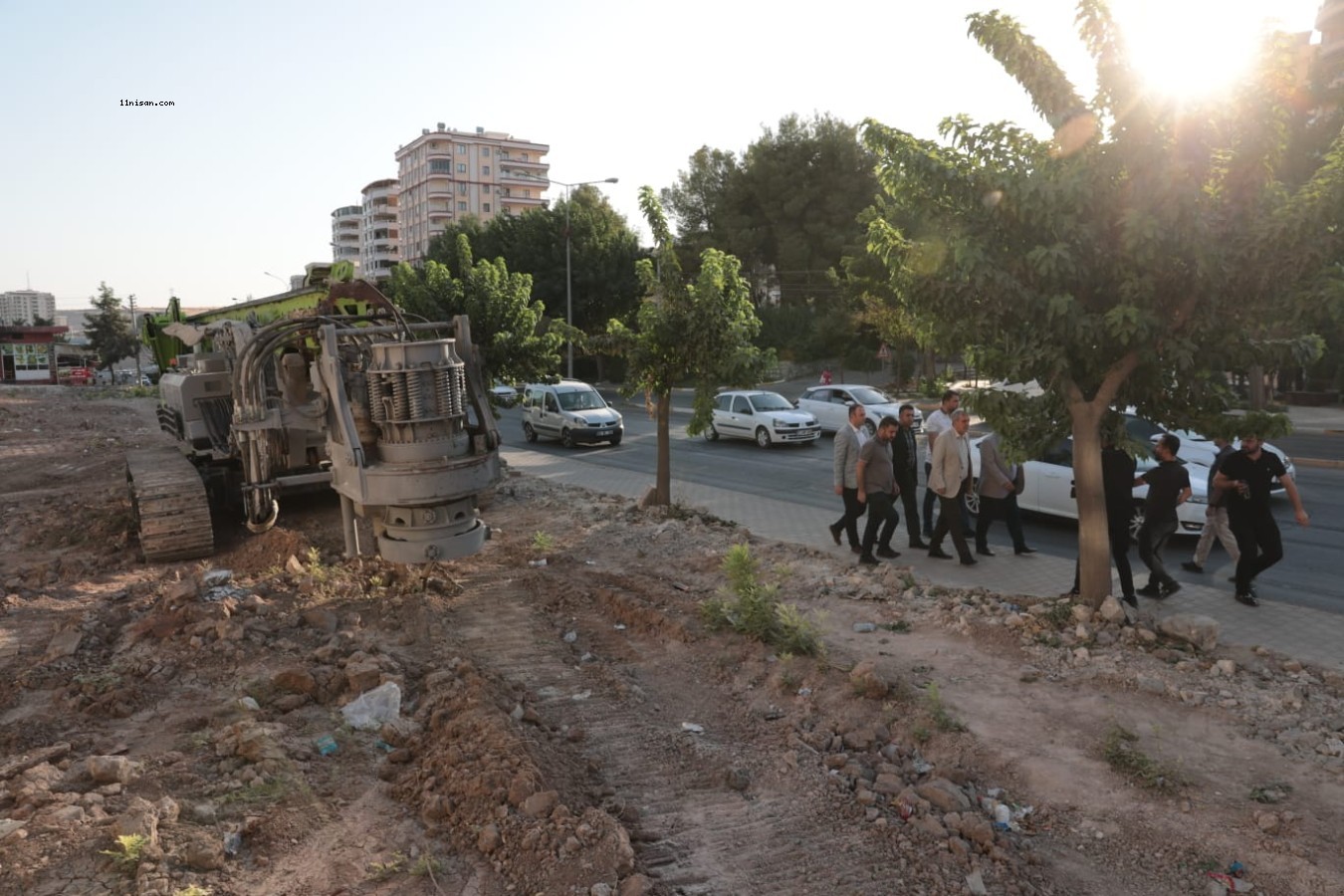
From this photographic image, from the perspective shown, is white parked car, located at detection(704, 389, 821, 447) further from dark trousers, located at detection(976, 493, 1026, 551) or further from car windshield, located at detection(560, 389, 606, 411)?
dark trousers, located at detection(976, 493, 1026, 551)

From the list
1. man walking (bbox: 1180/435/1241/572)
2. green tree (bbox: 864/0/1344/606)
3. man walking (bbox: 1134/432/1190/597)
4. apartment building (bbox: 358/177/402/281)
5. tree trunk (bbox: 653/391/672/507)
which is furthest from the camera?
apartment building (bbox: 358/177/402/281)

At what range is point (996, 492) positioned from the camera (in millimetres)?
10797

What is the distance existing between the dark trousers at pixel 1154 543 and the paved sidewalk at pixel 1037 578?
22 centimetres

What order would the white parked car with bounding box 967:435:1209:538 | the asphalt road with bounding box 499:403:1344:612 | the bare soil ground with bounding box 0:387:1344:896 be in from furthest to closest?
the white parked car with bounding box 967:435:1209:538, the asphalt road with bounding box 499:403:1344:612, the bare soil ground with bounding box 0:387:1344:896

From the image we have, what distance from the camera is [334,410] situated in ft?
27.1

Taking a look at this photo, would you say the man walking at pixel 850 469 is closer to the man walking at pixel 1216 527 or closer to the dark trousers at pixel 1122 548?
the dark trousers at pixel 1122 548

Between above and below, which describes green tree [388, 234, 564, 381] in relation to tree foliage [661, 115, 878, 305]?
below

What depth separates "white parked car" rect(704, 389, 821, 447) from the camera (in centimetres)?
A: 2292

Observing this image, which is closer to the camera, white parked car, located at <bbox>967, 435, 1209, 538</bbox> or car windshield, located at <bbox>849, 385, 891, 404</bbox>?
white parked car, located at <bbox>967, 435, 1209, 538</bbox>

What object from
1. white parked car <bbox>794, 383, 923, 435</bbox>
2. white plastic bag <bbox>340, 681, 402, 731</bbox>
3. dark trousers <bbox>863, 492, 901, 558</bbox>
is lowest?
white plastic bag <bbox>340, 681, 402, 731</bbox>

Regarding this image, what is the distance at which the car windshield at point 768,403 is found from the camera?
937 inches

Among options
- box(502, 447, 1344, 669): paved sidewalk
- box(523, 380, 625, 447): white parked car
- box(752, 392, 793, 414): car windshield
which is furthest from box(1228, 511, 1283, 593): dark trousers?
box(523, 380, 625, 447): white parked car

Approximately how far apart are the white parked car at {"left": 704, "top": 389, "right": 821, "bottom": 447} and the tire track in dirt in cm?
1470

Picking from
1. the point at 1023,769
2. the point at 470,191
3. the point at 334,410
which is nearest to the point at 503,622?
the point at 334,410
